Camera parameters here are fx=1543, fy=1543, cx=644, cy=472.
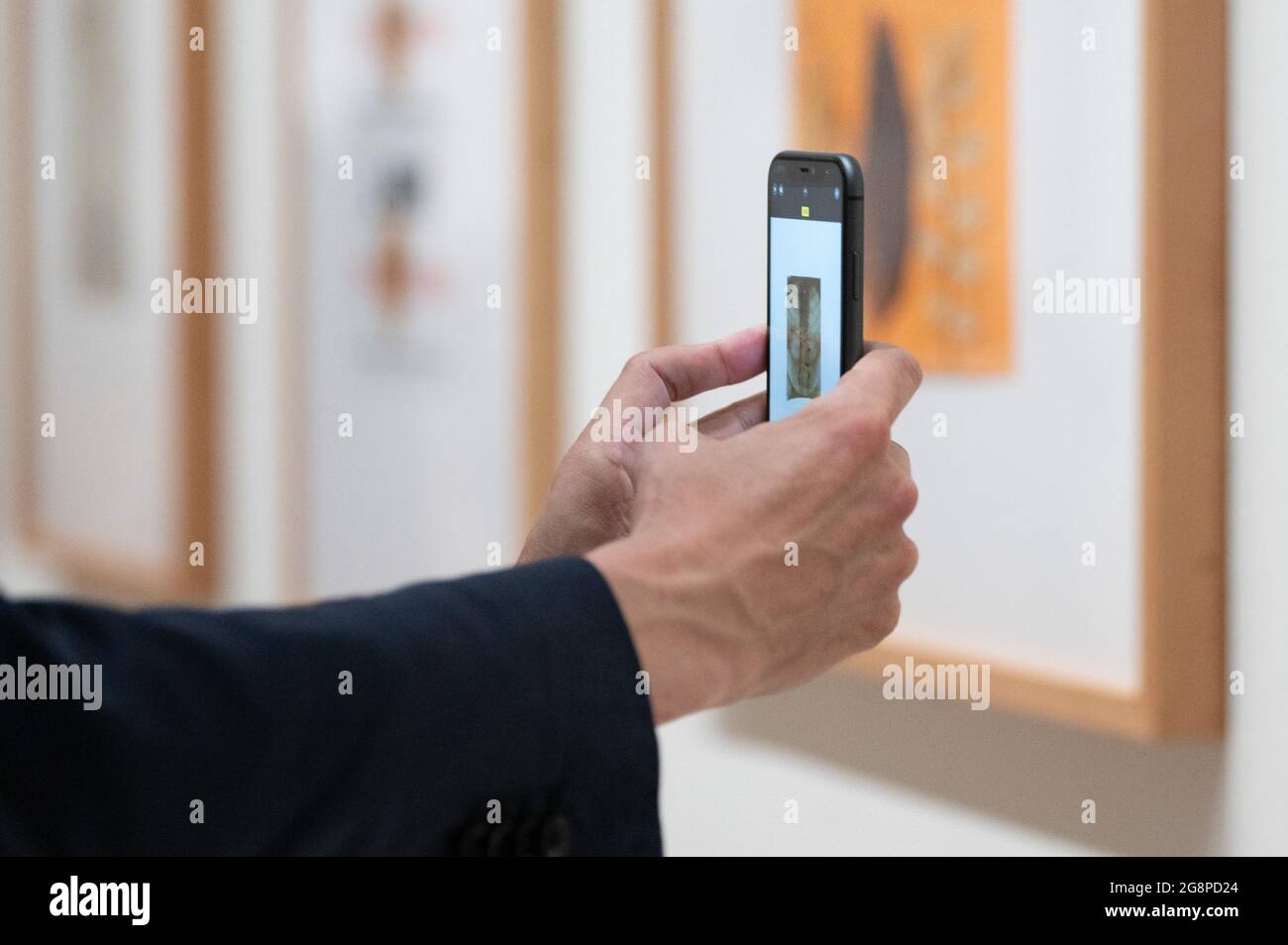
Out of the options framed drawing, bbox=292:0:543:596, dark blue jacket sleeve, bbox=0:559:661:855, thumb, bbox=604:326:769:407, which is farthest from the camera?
framed drawing, bbox=292:0:543:596

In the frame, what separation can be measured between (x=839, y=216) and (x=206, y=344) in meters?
1.19

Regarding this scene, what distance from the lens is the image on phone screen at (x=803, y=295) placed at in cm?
62

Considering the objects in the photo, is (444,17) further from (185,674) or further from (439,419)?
(185,674)

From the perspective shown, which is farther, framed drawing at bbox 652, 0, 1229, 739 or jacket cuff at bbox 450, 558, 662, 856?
framed drawing at bbox 652, 0, 1229, 739

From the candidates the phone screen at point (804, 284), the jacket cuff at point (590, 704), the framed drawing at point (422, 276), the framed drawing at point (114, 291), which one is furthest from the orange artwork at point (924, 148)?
the framed drawing at point (114, 291)

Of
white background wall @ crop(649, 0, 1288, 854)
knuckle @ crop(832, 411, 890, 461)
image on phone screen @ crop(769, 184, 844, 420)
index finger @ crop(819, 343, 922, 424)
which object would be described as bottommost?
white background wall @ crop(649, 0, 1288, 854)

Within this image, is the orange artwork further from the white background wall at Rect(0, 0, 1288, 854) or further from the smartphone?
the smartphone

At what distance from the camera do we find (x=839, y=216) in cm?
63

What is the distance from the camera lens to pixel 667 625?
0.47 metres

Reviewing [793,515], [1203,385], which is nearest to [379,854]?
[793,515]

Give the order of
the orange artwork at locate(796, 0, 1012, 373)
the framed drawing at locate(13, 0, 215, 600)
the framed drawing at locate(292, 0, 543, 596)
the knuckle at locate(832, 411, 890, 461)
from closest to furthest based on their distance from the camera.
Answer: the knuckle at locate(832, 411, 890, 461), the orange artwork at locate(796, 0, 1012, 373), the framed drawing at locate(292, 0, 543, 596), the framed drawing at locate(13, 0, 215, 600)

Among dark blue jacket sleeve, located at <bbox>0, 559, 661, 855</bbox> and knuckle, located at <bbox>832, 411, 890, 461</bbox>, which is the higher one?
knuckle, located at <bbox>832, 411, 890, 461</bbox>

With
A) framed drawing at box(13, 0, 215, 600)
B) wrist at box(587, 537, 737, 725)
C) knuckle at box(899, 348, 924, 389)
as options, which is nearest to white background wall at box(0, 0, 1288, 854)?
knuckle at box(899, 348, 924, 389)

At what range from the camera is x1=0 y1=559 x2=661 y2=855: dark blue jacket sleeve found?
381 mm
